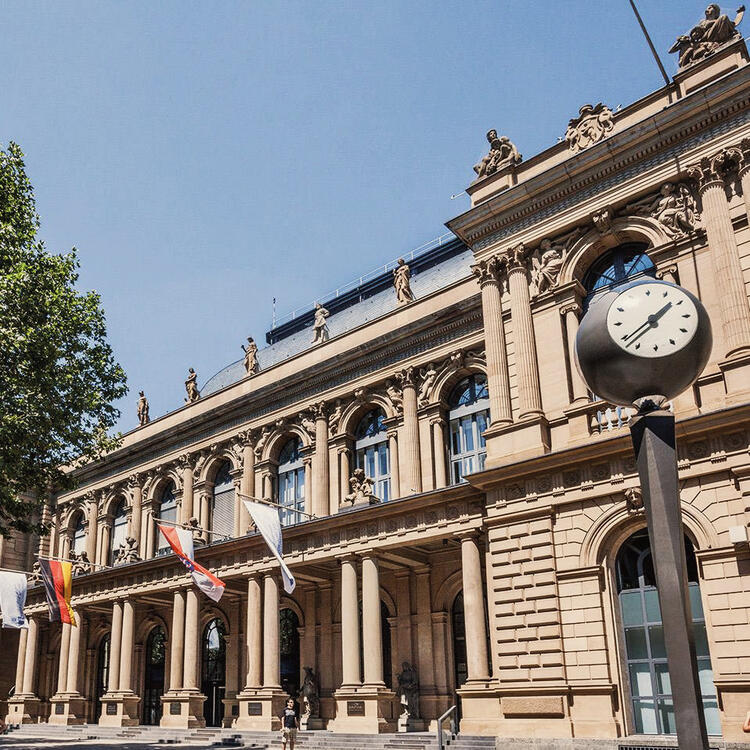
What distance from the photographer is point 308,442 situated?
105 ft

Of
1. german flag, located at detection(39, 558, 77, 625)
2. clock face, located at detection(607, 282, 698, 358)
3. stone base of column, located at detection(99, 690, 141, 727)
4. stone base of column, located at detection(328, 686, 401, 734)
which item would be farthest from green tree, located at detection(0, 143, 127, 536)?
clock face, located at detection(607, 282, 698, 358)

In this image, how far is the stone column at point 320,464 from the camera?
30.4 metres

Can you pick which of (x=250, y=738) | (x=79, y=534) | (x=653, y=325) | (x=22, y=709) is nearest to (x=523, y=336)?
(x=250, y=738)

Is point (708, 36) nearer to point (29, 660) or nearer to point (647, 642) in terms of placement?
point (647, 642)

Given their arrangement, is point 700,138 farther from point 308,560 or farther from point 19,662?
point 19,662

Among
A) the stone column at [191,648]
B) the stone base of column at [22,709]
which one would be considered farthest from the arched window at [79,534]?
the stone column at [191,648]

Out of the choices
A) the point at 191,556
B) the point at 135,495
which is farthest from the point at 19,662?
the point at 191,556

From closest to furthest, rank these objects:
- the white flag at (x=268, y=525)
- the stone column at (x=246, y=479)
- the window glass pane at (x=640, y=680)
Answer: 1. the window glass pane at (x=640, y=680)
2. the white flag at (x=268, y=525)
3. the stone column at (x=246, y=479)

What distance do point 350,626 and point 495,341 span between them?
1036cm

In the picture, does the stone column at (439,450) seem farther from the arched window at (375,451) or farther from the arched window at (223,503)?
the arched window at (223,503)

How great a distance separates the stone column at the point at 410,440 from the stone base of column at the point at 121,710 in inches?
633

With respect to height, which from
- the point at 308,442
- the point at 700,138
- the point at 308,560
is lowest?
the point at 308,560

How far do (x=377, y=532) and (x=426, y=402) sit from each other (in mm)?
5014

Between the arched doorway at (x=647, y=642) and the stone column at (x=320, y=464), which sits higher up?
the stone column at (x=320, y=464)
